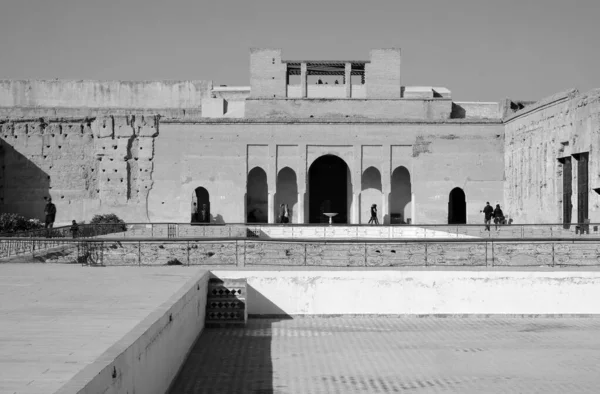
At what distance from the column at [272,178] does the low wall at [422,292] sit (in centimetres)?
1836

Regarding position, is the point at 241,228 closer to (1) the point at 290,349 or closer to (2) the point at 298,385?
(1) the point at 290,349

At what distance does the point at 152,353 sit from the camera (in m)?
6.11

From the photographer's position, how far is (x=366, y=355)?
858cm

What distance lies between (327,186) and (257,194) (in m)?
3.56

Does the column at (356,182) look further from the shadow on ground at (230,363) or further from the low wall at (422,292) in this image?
the shadow on ground at (230,363)

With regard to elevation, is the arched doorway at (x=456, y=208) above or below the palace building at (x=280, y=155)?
below

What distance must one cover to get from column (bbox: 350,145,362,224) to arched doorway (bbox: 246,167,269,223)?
3657 mm

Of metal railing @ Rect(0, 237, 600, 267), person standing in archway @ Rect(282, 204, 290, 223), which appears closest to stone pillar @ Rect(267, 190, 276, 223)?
person standing in archway @ Rect(282, 204, 290, 223)

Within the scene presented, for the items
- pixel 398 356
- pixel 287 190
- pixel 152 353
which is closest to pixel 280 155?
pixel 287 190

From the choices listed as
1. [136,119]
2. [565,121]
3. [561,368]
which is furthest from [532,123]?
[561,368]

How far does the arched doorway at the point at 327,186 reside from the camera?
33125 millimetres

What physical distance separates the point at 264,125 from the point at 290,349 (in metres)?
21.5

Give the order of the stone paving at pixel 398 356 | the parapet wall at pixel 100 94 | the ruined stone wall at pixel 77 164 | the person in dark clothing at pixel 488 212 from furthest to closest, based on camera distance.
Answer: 1. the parapet wall at pixel 100 94
2. the ruined stone wall at pixel 77 164
3. the person in dark clothing at pixel 488 212
4. the stone paving at pixel 398 356

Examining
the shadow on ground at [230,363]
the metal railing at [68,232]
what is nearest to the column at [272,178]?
the metal railing at [68,232]
